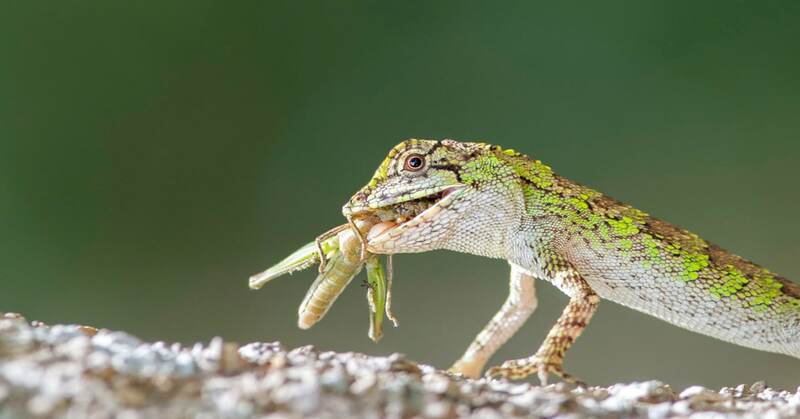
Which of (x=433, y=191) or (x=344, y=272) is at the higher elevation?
(x=433, y=191)

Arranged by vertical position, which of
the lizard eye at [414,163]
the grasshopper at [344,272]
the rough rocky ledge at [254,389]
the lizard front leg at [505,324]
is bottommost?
the rough rocky ledge at [254,389]

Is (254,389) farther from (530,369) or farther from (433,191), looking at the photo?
(433,191)

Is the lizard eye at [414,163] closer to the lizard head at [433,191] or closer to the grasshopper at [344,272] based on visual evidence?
the lizard head at [433,191]

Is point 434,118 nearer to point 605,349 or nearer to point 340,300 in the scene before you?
point 340,300

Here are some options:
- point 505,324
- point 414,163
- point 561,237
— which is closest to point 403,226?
point 414,163

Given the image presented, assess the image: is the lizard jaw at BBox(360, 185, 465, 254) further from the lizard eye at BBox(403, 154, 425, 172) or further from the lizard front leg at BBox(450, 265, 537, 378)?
the lizard front leg at BBox(450, 265, 537, 378)

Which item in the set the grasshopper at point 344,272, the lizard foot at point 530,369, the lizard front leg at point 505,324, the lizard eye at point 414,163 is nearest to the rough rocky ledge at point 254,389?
the lizard foot at point 530,369

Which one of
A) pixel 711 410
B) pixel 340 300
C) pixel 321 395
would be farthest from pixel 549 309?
pixel 321 395
